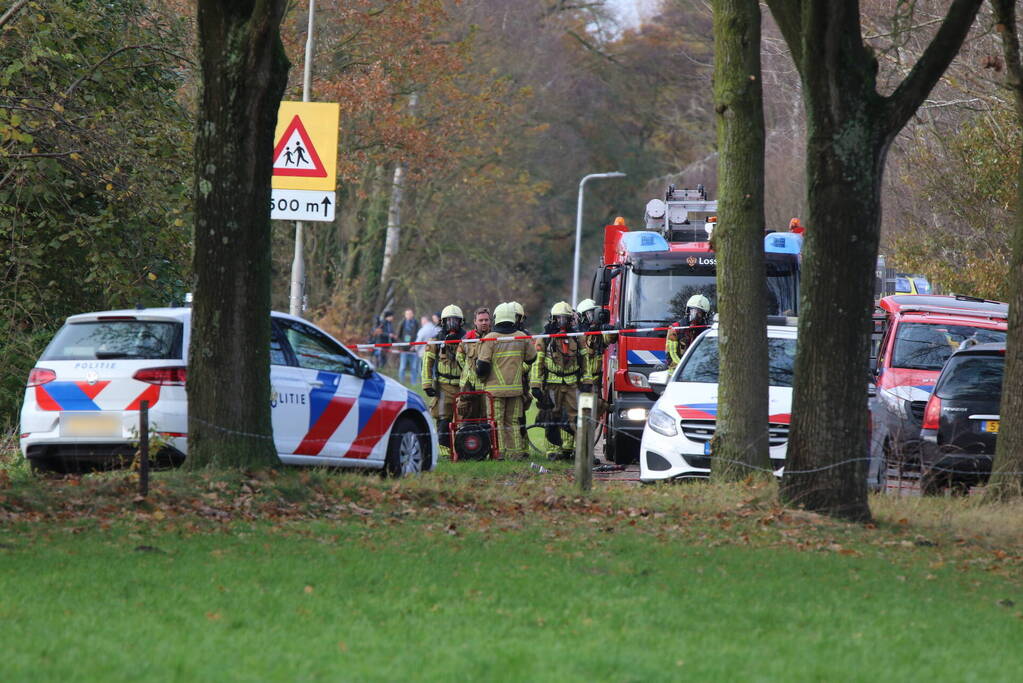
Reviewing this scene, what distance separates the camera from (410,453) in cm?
1450

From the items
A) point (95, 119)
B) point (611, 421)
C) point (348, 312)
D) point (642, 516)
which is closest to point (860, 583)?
point (642, 516)

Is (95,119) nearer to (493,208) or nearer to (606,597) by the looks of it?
(606,597)

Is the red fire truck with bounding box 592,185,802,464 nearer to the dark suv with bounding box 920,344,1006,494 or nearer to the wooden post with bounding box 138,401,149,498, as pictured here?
the dark suv with bounding box 920,344,1006,494

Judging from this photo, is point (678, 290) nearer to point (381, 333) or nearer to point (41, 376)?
point (41, 376)

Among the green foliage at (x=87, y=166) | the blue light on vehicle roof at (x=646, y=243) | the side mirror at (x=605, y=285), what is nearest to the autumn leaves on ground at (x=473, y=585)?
the green foliage at (x=87, y=166)

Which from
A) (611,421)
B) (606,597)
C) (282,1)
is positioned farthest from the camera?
(611,421)

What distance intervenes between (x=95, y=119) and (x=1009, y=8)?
27.7 feet

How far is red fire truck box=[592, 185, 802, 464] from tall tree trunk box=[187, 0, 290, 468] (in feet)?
26.4

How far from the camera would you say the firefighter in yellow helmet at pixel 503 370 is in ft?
57.7

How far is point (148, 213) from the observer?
50.4ft

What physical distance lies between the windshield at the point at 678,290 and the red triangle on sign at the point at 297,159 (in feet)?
17.7

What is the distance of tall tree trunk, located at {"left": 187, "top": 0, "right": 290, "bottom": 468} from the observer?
409 inches

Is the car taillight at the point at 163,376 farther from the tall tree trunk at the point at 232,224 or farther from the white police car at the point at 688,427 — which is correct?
the white police car at the point at 688,427

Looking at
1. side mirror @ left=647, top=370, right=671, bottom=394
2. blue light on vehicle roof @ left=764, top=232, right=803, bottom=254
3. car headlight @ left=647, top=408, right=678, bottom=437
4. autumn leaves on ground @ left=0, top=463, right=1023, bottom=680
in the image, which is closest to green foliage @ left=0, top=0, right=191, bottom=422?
autumn leaves on ground @ left=0, top=463, right=1023, bottom=680
